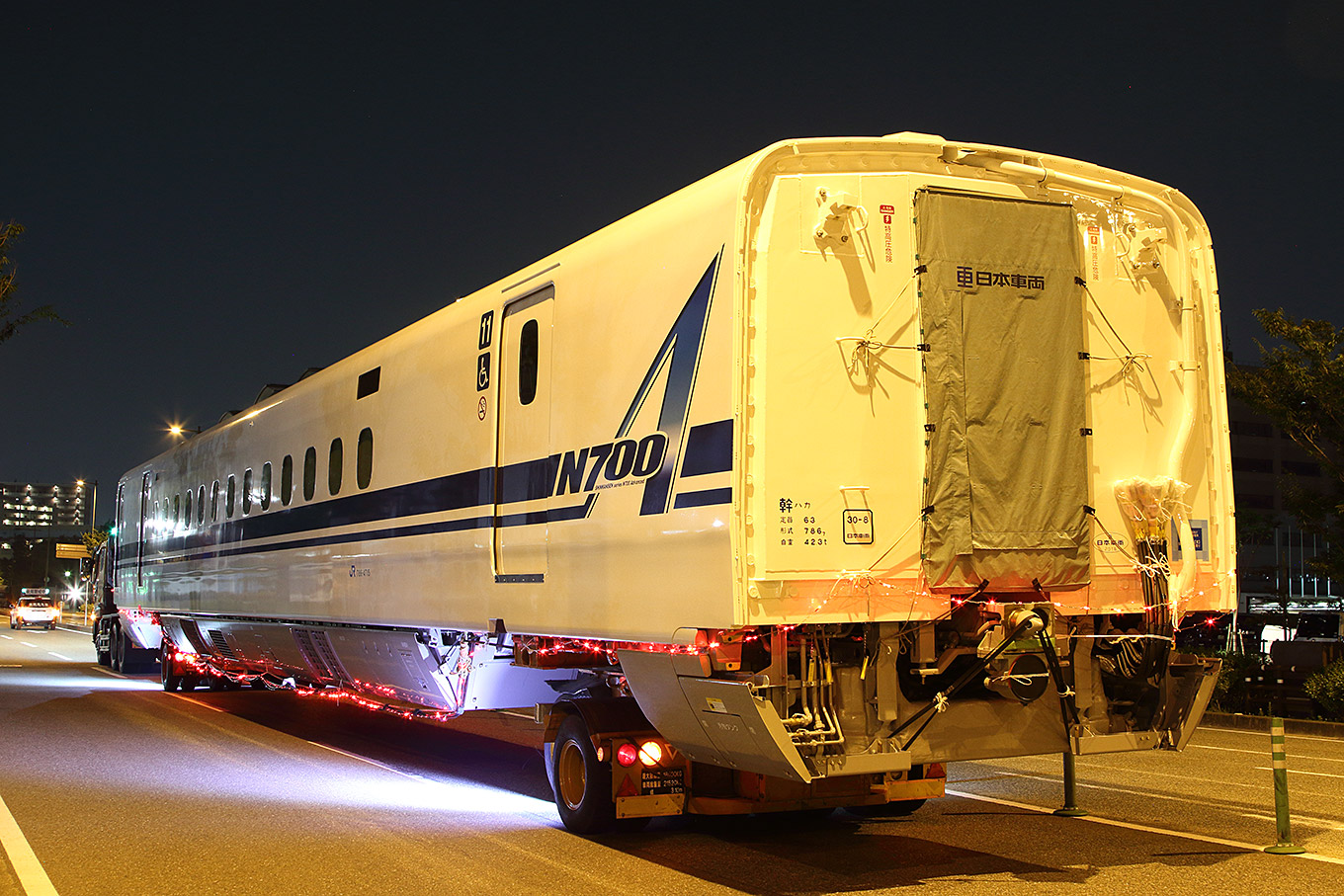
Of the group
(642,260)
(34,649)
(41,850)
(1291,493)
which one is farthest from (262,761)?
(34,649)

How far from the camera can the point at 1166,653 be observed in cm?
796

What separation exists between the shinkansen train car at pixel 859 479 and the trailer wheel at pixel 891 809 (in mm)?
38

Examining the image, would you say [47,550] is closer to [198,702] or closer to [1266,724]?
[198,702]

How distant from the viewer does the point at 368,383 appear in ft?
42.3

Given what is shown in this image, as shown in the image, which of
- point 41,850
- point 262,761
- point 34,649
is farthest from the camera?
point 34,649

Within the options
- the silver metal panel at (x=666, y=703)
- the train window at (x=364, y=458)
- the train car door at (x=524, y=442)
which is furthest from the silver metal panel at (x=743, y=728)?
the train window at (x=364, y=458)

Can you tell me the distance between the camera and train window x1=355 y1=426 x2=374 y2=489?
12.6m

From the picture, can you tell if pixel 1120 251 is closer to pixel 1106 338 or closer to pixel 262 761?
pixel 1106 338

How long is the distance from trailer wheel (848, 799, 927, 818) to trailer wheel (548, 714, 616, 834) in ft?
6.97

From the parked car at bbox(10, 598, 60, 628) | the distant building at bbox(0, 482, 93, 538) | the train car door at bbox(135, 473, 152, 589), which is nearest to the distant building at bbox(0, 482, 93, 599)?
the distant building at bbox(0, 482, 93, 538)

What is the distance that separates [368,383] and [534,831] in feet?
17.5

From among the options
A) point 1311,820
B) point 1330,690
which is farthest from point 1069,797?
point 1330,690

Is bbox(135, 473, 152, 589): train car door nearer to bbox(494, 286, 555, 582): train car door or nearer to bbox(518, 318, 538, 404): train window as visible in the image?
bbox(494, 286, 555, 582): train car door

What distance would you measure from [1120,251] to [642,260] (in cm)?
306
